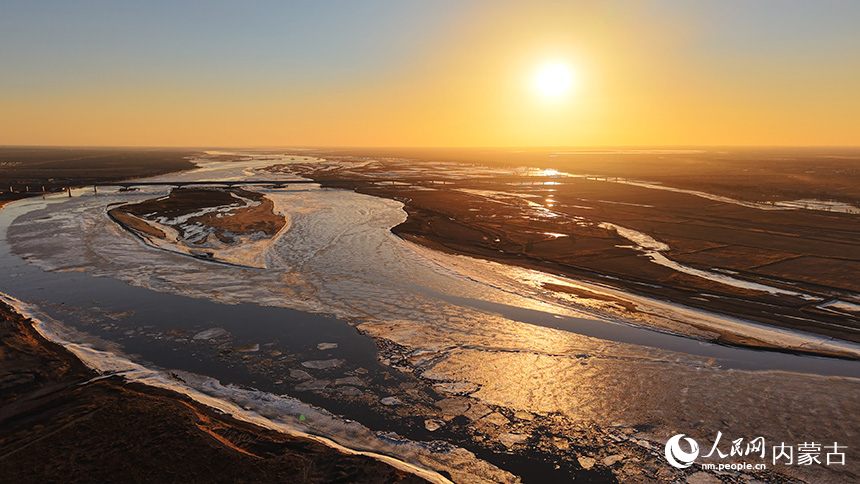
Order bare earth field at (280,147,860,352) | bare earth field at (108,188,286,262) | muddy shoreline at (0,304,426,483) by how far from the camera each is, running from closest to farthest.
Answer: muddy shoreline at (0,304,426,483)
bare earth field at (280,147,860,352)
bare earth field at (108,188,286,262)

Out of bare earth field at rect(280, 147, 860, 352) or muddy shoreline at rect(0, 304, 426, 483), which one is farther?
bare earth field at rect(280, 147, 860, 352)

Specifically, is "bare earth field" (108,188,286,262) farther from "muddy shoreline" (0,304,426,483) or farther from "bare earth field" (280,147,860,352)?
"muddy shoreline" (0,304,426,483)

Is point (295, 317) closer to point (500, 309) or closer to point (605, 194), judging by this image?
point (500, 309)

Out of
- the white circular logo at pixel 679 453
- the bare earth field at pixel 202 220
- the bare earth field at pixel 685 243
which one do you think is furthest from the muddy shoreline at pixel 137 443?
the bare earth field at pixel 202 220

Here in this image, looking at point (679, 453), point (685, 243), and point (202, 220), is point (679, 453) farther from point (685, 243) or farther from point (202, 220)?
point (202, 220)

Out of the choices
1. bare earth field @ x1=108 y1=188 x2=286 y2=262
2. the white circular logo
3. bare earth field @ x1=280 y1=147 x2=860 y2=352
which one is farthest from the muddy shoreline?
bare earth field @ x1=108 y1=188 x2=286 y2=262

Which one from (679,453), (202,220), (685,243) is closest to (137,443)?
(679,453)

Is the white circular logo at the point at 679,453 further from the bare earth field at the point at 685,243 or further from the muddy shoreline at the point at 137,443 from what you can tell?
the bare earth field at the point at 685,243

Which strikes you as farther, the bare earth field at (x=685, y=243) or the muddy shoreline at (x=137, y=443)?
Answer: the bare earth field at (x=685, y=243)

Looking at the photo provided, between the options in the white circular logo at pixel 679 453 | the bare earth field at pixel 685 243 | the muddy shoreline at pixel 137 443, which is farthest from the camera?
the bare earth field at pixel 685 243
